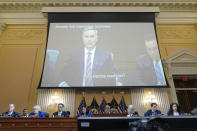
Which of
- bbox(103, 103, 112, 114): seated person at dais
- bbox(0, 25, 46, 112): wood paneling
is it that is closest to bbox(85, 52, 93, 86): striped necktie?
bbox(103, 103, 112, 114): seated person at dais

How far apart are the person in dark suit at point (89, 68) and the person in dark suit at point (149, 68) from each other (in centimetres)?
102

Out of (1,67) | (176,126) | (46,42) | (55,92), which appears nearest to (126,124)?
(176,126)

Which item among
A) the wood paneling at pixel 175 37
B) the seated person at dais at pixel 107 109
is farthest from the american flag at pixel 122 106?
the wood paneling at pixel 175 37

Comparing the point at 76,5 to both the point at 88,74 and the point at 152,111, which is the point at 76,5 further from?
the point at 152,111

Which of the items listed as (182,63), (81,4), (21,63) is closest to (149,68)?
(182,63)

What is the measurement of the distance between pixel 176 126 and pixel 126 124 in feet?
2.12

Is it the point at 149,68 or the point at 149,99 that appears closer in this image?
the point at 149,99

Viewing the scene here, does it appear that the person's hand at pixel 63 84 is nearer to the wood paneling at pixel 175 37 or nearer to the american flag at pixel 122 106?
the american flag at pixel 122 106

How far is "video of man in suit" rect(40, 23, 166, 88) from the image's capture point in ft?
22.7

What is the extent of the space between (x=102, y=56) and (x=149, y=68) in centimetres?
219

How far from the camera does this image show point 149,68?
286 inches

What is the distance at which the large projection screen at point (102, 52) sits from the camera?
6.93 metres

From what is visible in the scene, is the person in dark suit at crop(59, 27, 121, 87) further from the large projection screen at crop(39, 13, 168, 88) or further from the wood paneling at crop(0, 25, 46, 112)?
the wood paneling at crop(0, 25, 46, 112)

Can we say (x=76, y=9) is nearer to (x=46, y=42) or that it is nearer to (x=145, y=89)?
(x=46, y=42)
